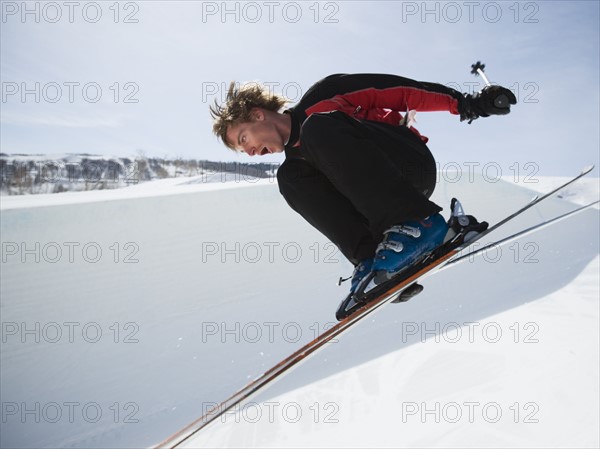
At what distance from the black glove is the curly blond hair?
739 millimetres

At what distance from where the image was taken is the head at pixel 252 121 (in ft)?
4.90

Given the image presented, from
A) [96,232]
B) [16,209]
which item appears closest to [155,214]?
[96,232]

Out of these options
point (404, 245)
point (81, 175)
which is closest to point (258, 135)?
point (404, 245)

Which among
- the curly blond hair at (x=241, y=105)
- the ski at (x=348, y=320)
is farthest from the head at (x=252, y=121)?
the ski at (x=348, y=320)

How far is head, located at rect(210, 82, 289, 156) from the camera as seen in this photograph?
1493 millimetres

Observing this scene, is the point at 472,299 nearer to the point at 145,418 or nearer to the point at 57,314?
the point at 145,418

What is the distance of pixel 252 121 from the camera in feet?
4.92

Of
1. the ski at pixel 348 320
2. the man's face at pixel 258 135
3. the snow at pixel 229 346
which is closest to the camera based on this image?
the ski at pixel 348 320

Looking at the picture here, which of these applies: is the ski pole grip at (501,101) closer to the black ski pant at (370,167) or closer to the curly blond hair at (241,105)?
the black ski pant at (370,167)

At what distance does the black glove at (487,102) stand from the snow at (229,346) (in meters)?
2.48

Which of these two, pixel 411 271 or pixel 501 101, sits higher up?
pixel 501 101

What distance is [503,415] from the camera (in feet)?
9.84

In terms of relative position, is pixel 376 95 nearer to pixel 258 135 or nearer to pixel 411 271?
pixel 258 135

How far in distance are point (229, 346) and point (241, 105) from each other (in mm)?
3259
